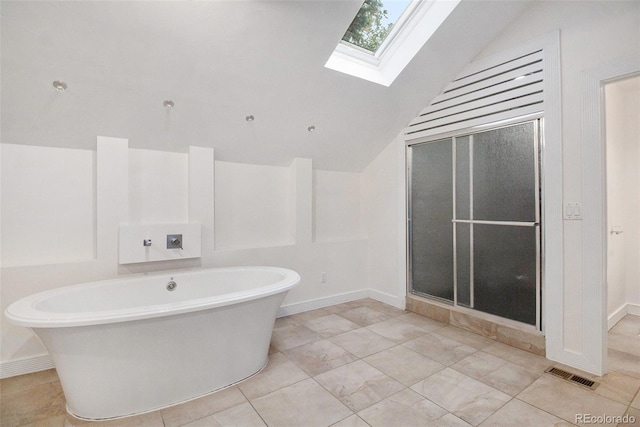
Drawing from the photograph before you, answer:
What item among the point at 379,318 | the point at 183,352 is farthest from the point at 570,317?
the point at 183,352

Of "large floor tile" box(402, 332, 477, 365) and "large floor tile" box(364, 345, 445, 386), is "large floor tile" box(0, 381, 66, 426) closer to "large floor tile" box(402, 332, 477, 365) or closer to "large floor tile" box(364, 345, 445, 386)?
"large floor tile" box(364, 345, 445, 386)

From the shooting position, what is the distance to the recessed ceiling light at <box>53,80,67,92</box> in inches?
80.4

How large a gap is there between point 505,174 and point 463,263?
2.98 feet

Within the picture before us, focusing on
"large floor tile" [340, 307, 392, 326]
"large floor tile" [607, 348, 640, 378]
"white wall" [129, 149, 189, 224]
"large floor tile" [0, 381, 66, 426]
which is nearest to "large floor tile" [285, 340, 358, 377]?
"large floor tile" [340, 307, 392, 326]

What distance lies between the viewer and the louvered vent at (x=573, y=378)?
6.56ft

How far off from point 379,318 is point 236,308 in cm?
182

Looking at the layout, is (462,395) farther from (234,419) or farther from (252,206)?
(252,206)

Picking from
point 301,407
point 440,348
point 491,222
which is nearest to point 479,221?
point 491,222

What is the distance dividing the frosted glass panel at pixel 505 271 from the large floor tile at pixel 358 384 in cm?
129

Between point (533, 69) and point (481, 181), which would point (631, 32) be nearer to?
point (533, 69)

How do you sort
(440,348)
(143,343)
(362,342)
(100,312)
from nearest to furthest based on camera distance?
(100,312)
(143,343)
(440,348)
(362,342)

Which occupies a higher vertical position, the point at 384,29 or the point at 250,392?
the point at 384,29

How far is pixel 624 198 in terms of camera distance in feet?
10.3

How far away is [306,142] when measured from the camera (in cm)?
329
